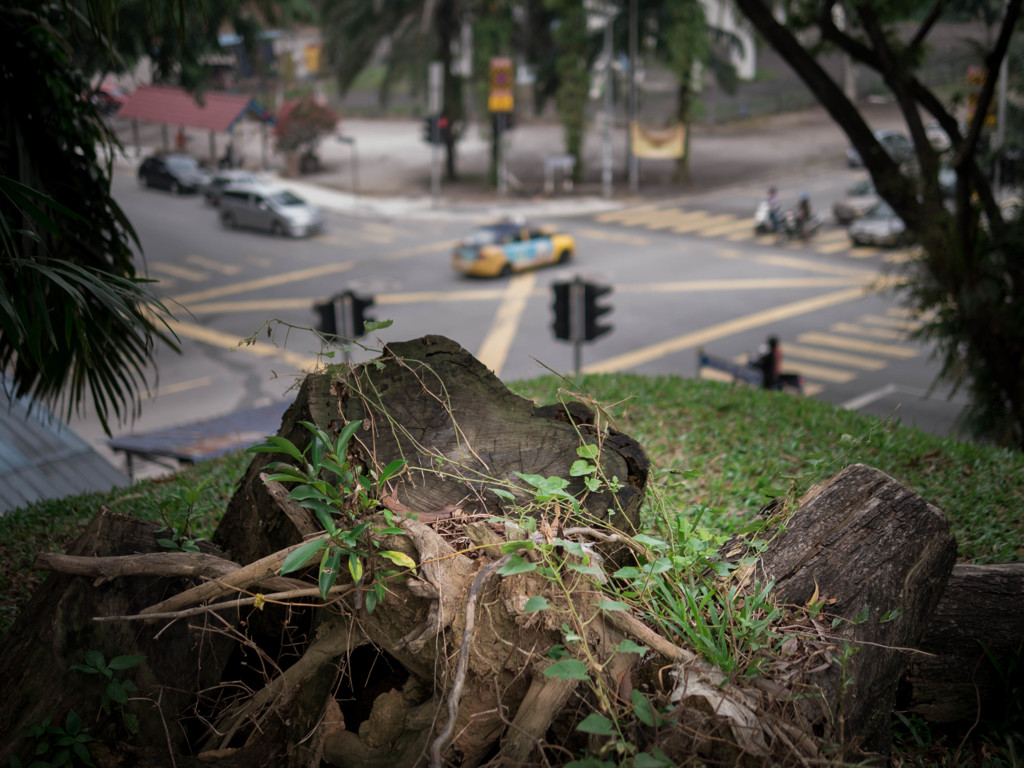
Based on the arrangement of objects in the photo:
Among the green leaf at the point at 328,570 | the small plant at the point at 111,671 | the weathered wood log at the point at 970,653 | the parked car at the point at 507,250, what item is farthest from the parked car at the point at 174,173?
the weathered wood log at the point at 970,653

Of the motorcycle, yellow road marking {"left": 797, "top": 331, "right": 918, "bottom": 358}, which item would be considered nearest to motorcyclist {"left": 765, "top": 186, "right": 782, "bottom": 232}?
the motorcycle

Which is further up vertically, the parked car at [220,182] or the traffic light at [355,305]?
the parked car at [220,182]

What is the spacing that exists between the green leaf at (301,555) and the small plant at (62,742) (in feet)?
2.71

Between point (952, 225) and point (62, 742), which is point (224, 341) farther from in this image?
point (62, 742)

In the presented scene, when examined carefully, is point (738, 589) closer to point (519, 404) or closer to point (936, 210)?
point (519, 404)

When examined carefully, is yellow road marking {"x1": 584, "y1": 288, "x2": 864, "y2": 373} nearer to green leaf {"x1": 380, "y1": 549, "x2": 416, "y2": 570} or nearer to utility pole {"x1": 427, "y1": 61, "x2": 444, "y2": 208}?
green leaf {"x1": 380, "y1": 549, "x2": 416, "y2": 570}

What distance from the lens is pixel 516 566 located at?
2715mm

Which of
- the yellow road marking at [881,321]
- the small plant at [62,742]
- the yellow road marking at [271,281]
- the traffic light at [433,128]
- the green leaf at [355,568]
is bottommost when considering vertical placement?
the yellow road marking at [881,321]

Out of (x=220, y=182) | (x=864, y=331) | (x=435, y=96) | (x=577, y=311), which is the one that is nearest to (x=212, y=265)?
(x=220, y=182)

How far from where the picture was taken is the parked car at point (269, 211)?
2434 centimetres

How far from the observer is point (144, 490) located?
593 centimetres

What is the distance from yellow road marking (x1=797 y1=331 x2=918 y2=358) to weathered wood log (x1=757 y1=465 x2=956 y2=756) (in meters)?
13.2

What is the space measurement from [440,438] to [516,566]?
92cm

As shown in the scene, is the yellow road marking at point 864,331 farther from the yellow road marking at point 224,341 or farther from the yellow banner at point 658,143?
the yellow banner at point 658,143
